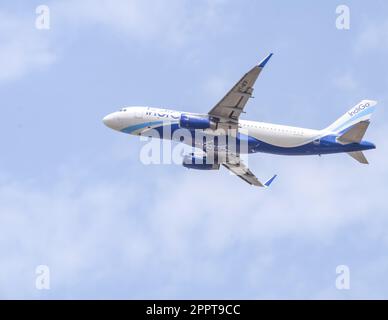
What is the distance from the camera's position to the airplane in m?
84.4

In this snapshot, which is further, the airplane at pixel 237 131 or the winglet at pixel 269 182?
the winglet at pixel 269 182

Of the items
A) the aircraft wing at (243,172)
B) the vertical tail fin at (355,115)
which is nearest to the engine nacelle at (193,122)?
the aircraft wing at (243,172)

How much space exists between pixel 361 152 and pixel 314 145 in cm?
461

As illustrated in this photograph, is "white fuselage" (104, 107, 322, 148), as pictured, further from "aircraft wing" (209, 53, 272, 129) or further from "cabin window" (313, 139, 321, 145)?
"aircraft wing" (209, 53, 272, 129)

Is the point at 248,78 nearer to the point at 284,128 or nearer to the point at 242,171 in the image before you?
the point at 284,128

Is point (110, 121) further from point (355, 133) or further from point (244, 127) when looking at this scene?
point (355, 133)

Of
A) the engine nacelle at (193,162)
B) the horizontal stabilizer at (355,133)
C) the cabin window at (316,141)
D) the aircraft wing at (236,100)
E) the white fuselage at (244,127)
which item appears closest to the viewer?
the aircraft wing at (236,100)

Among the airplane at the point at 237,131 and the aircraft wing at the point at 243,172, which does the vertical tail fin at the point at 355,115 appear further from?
the aircraft wing at the point at 243,172

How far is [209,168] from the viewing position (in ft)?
303

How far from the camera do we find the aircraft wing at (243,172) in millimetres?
92688

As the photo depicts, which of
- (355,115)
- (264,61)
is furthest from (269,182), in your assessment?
(264,61)

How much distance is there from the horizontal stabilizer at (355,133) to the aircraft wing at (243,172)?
465 inches
